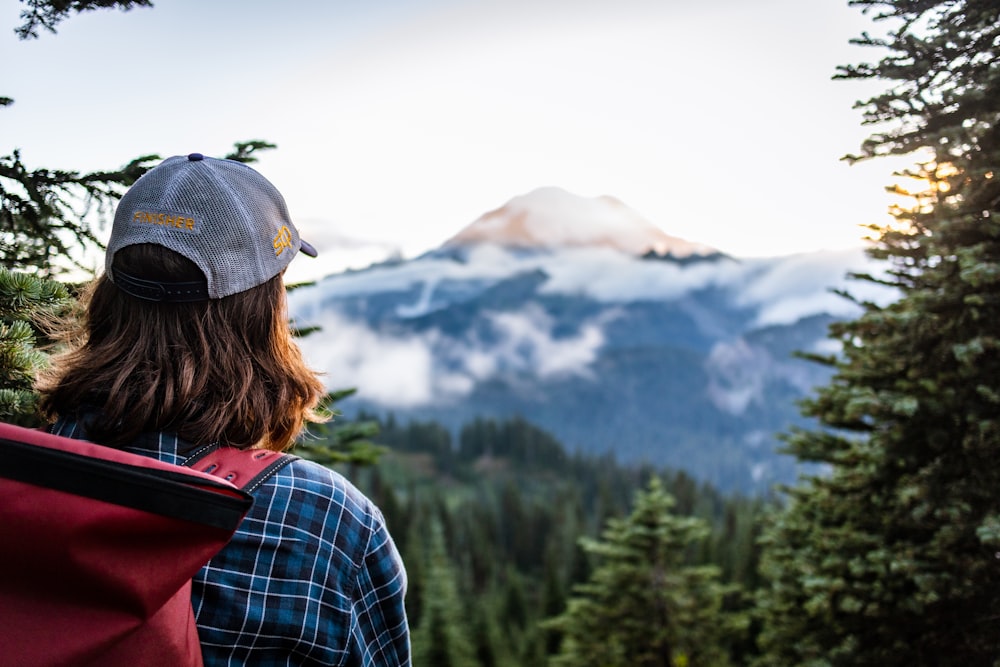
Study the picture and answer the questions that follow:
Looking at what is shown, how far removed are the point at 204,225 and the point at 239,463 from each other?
0.72 m

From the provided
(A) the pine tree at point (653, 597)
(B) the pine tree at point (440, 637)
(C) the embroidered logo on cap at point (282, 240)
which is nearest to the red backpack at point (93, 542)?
(C) the embroidered logo on cap at point (282, 240)

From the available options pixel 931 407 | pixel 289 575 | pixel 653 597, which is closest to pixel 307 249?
pixel 289 575

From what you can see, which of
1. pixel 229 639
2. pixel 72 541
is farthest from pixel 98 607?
pixel 229 639

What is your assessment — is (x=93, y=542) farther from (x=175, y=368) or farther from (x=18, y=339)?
(x=18, y=339)

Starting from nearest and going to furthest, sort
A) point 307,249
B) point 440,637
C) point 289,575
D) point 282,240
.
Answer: point 289,575 < point 282,240 < point 307,249 < point 440,637

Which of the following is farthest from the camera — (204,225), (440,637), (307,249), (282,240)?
(440,637)

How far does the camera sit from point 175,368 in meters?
2.04

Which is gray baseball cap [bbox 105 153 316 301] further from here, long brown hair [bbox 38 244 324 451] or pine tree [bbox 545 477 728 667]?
pine tree [bbox 545 477 728 667]

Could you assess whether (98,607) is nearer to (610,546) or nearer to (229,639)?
(229,639)

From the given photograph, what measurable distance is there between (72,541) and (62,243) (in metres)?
3.69

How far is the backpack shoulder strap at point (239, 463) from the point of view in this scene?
6.30 feet

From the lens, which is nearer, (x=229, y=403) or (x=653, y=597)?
(x=229, y=403)

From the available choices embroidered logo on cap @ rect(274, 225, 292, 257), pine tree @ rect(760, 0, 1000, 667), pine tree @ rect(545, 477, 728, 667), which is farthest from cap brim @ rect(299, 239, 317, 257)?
pine tree @ rect(545, 477, 728, 667)

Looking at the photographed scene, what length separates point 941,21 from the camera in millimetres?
5852
